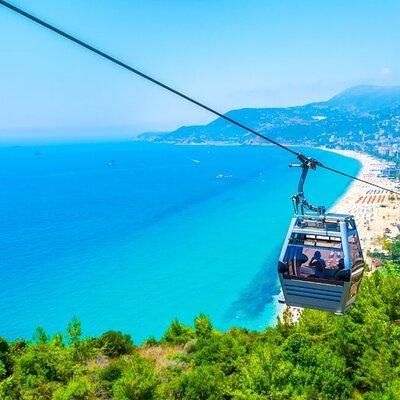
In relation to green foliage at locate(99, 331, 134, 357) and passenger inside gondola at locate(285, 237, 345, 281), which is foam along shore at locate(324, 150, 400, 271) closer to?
green foliage at locate(99, 331, 134, 357)

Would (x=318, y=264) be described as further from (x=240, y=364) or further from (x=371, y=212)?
(x=371, y=212)

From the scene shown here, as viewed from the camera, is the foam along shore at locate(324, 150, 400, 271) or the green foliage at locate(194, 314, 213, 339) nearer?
the green foliage at locate(194, 314, 213, 339)

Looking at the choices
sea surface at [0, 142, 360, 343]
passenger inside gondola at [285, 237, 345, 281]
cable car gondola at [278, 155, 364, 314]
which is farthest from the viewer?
sea surface at [0, 142, 360, 343]

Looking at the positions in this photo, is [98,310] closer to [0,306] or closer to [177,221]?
[0,306]

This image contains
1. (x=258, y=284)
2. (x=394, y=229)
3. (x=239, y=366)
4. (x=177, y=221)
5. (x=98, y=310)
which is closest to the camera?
(x=239, y=366)

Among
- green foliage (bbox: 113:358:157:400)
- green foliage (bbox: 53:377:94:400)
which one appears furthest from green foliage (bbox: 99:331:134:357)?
green foliage (bbox: 113:358:157:400)

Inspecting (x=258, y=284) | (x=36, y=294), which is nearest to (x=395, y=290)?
(x=258, y=284)

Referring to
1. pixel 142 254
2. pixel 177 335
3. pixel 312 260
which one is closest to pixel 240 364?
pixel 177 335
